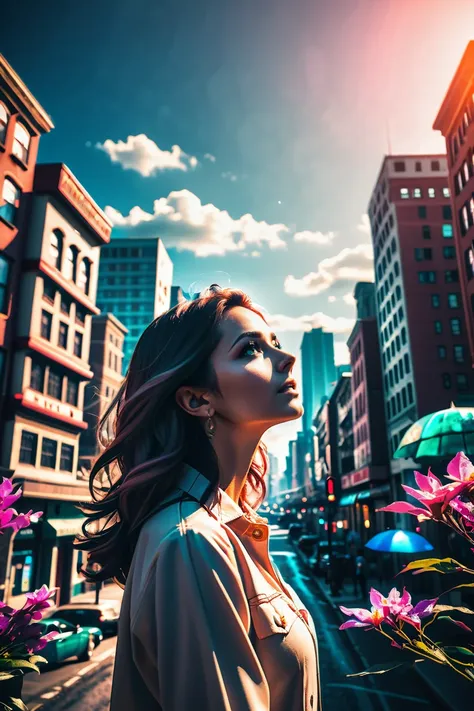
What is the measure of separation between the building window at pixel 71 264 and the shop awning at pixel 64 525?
13.0m

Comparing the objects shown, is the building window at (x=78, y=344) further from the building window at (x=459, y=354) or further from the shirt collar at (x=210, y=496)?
the building window at (x=459, y=354)

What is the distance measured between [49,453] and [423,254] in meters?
36.3

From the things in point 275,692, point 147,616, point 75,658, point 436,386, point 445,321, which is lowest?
point 75,658

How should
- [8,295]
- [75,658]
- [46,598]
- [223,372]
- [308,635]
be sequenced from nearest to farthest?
[308,635] → [223,372] → [46,598] → [75,658] → [8,295]

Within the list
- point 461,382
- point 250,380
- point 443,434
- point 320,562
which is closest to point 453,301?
point 461,382

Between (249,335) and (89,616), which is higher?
(249,335)

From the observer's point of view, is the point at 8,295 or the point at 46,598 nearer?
the point at 46,598

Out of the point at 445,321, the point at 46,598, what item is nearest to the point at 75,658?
the point at 46,598

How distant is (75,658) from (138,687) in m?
16.1

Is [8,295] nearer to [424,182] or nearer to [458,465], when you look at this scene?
[458,465]

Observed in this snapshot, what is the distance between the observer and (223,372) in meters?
2.14

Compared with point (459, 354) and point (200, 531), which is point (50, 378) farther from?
point (459, 354)

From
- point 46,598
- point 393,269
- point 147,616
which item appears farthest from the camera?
point 393,269

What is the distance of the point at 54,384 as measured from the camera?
26.3m
